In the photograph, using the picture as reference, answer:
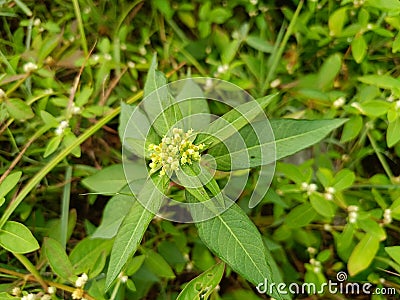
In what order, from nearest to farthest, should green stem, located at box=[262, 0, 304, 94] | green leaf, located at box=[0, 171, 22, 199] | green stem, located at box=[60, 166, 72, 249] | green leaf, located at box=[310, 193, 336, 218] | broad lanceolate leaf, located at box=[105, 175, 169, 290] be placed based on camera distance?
broad lanceolate leaf, located at box=[105, 175, 169, 290] < green leaf, located at box=[0, 171, 22, 199] < green leaf, located at box=[310, 193, 336, 218] < green stem, located at box=[60, 166, 72, 249] < green stem, located at box=[262, 0, 304, 94]

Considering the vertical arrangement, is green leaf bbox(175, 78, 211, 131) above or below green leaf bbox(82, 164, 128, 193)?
above

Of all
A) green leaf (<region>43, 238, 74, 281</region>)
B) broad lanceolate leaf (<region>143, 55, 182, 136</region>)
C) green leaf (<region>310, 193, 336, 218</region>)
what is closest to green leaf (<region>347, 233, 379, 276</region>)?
green leaf (<region>310, 193, 336, 218</region>)

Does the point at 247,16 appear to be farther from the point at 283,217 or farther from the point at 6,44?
the point at 6,44

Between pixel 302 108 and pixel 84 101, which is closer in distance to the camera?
pixel 84 101

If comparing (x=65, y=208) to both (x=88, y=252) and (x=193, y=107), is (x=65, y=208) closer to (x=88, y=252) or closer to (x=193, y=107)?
(x=88, y=252)

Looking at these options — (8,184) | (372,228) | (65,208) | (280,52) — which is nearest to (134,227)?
(8,184)

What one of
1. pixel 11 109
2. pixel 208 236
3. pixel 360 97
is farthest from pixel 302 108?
pixel 11 109

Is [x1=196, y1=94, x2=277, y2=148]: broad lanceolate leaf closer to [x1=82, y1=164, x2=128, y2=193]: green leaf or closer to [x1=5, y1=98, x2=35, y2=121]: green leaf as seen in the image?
[x1=82, y1=164, x2=128, y2=193]: green leaf
